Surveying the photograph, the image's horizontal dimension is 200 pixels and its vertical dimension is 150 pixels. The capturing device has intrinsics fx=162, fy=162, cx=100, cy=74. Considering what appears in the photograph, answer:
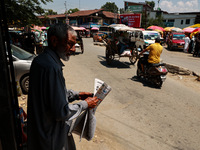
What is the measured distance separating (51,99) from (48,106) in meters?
0.11

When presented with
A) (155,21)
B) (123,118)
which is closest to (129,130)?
(123,118)

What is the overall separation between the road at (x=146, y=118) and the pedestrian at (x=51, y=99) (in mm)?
1620

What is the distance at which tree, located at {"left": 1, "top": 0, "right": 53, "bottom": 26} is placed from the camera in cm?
765

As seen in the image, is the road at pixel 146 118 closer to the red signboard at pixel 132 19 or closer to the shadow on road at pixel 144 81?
the shadow on road at pixel 144 81

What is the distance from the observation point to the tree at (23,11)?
7.65 metres

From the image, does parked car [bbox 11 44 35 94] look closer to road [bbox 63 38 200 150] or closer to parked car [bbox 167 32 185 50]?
road [bbox 63 38 200 150]

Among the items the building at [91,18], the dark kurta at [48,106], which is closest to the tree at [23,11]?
the dark kurta at [48,106]

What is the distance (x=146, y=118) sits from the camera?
13.2 ft

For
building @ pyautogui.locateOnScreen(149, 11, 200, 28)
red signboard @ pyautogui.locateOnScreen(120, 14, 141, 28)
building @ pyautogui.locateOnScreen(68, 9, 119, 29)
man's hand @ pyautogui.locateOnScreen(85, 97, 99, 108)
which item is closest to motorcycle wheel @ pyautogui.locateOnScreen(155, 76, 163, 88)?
man's hand @ pyautogui.locateOnScreen(85, 97, 99, 108)

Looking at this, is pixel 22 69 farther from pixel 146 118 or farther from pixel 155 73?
pixel 155 73

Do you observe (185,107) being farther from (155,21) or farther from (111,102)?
(155,21)

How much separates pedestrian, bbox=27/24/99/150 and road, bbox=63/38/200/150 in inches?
63.8

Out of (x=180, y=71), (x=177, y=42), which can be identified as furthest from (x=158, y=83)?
(x=177, y=42)

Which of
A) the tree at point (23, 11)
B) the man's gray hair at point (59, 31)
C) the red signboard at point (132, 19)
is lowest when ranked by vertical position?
the man's gray hair at point (59, 31)
